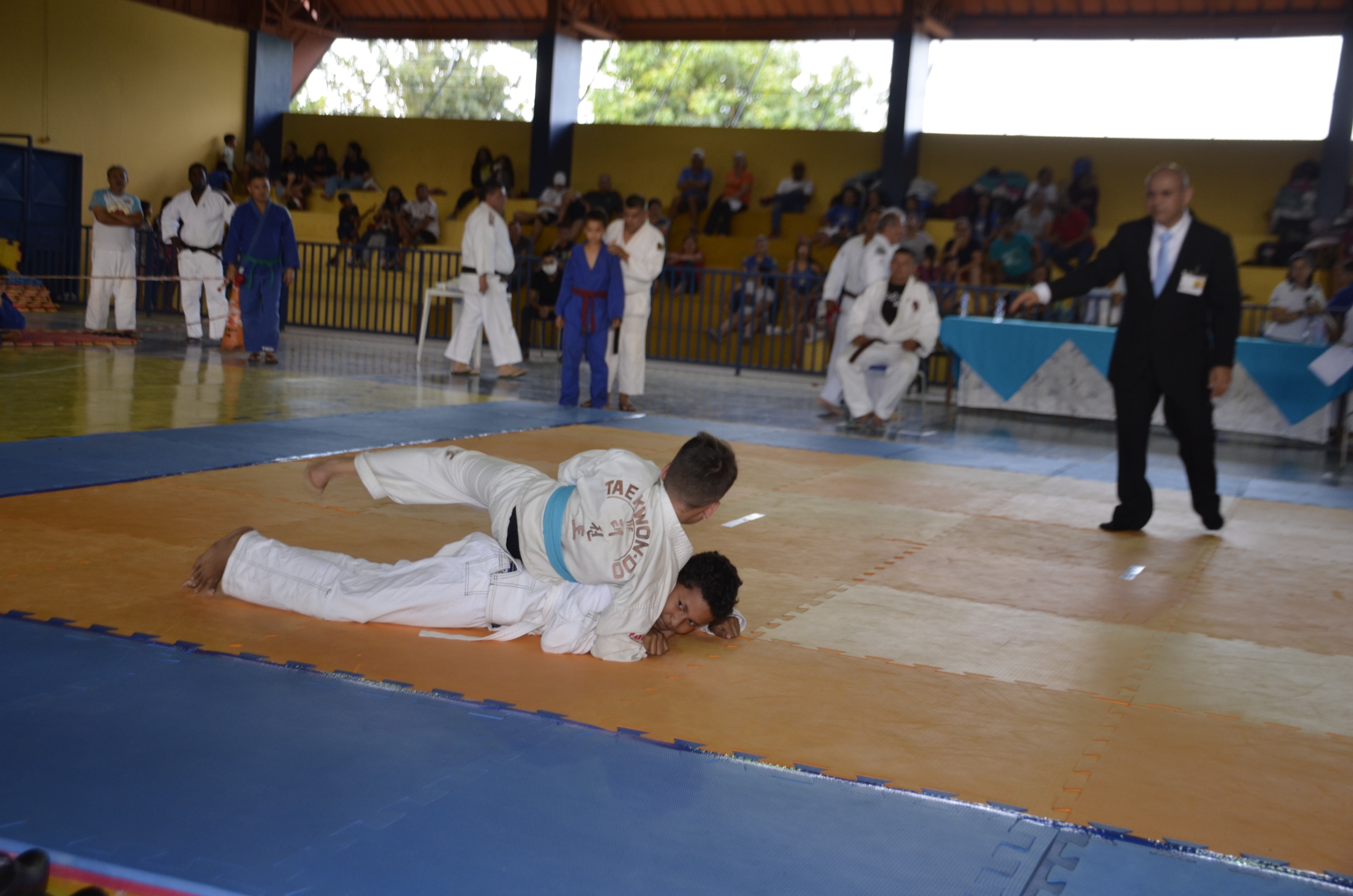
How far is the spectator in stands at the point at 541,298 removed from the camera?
14023 millimetres

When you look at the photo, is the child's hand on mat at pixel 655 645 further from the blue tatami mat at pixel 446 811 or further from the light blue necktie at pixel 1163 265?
the light blue necktie at pixel 1163 265

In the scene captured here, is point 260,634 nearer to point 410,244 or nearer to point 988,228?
point 988,228

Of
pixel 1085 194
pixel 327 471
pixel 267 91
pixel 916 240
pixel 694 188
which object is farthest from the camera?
pixel 267 91

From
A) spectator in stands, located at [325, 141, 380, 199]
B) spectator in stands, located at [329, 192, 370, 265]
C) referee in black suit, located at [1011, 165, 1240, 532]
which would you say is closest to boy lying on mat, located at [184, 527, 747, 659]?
referee in black suit, located at [1011, 165, 1240, 532]

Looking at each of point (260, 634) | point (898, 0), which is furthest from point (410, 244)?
point (260, 634)

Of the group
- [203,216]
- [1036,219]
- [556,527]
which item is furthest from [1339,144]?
[556,527]

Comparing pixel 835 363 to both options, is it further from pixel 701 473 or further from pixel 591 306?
pixel 701 473

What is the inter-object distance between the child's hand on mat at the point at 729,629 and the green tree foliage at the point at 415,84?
60.6 feet

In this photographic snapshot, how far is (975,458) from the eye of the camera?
24.9ft

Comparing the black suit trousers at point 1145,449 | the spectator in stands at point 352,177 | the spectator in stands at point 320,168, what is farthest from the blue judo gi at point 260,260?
the spectator in stands at point 320,168

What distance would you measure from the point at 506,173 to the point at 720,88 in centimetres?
405

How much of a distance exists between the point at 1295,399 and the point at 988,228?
21.0 ft

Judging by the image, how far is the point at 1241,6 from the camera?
50.4ft

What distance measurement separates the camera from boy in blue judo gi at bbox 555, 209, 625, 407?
8.66 metres
